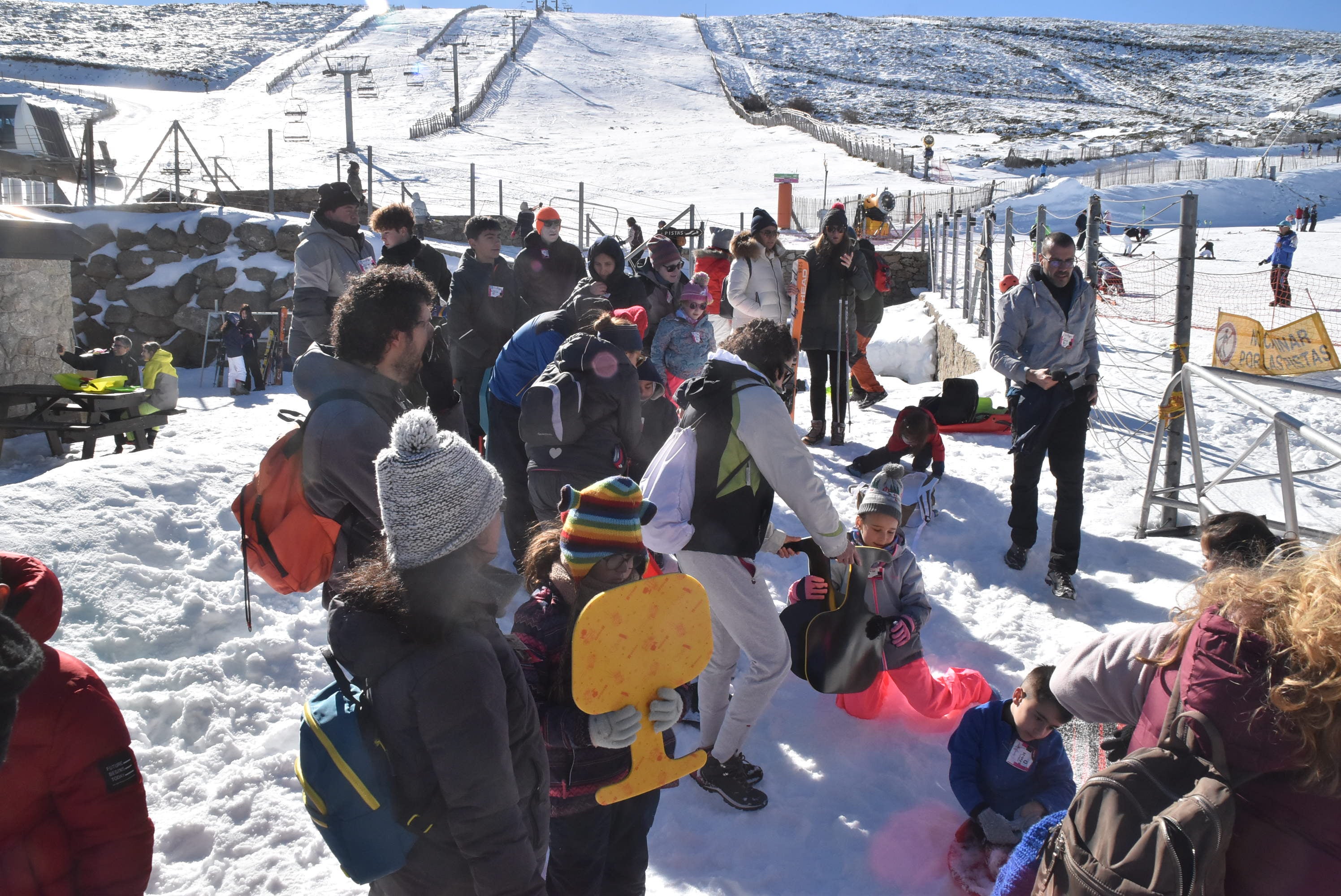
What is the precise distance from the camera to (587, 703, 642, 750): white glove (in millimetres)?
2031

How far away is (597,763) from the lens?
2262 millimetres

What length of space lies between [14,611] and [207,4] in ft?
310

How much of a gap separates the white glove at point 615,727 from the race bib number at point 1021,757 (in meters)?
1.54

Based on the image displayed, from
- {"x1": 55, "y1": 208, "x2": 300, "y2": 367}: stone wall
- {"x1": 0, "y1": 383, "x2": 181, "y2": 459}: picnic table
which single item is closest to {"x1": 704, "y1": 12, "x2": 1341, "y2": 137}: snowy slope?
{"x1": 55, "y1": 208, "x2": 300, "y2": 367}: stone wall

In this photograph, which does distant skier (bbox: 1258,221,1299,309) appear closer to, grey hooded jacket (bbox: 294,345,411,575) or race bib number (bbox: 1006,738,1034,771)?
race bib number (bbox: 1006,738,1034,771)

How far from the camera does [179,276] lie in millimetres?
14586

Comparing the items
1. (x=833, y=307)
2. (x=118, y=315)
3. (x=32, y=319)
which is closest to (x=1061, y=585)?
(x=833, y=307)

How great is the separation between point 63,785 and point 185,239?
50.3 ft

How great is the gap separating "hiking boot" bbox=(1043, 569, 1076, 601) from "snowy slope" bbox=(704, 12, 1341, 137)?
165ft

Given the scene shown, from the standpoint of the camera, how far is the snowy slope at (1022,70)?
56906 mm

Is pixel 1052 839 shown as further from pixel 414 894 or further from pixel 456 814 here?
pixel 414 894

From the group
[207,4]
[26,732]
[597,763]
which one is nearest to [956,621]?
[597,763]

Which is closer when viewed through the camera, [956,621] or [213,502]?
[956,621]

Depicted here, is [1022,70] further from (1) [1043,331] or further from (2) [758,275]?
(1) [1043,331]
